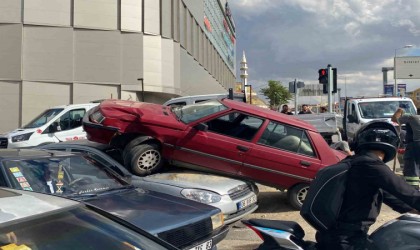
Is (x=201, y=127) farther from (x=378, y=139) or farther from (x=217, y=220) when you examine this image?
(x=378, y=139)

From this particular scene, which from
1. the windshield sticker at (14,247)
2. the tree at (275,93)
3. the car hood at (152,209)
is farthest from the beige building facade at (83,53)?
the tree at (275,93)

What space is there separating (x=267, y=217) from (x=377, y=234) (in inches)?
187

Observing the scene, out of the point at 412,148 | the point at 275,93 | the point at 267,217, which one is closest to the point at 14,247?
the point at 267,217

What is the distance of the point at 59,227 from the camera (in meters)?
2.21

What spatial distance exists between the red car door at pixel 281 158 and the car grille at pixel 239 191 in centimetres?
62

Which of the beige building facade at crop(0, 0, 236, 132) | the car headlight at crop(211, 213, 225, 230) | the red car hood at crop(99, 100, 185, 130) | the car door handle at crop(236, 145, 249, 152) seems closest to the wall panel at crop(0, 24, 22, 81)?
the beige building facade at crop(0, 0, 236, 132)

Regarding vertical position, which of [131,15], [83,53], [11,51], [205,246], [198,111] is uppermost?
[131,15]

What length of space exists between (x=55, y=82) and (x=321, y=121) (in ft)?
65.5

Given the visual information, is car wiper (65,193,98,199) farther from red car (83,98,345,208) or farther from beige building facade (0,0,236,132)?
beige building facade (0,0,236,132)

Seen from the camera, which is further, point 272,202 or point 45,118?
point 45,118

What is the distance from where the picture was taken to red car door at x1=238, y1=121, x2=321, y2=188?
750 cm

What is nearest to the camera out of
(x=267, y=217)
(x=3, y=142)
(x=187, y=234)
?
(x=187, y=234)

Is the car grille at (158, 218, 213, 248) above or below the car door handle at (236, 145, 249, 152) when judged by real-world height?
below

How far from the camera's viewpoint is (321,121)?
13414 millimetres
